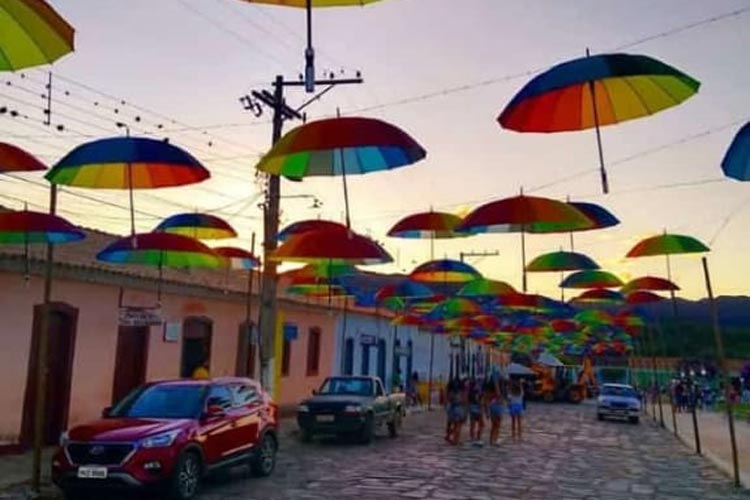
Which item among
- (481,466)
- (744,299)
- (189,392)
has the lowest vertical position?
(481,466)

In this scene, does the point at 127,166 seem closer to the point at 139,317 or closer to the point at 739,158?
the point at 139,317

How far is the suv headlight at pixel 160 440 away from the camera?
38.3ft

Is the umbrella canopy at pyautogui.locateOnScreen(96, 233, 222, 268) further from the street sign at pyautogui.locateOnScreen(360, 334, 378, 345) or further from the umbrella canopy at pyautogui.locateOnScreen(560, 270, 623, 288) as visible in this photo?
the street sign at pyautogui.locateOnScreen(360, 334, 378, 345)

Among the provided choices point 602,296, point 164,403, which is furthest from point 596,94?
point 602,296

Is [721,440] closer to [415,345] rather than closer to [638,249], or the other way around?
[638,249]

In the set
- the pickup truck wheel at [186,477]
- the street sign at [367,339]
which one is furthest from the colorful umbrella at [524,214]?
the street sign at [367,339]

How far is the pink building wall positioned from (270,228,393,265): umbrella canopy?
551cm

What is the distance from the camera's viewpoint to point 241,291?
83.4 ft

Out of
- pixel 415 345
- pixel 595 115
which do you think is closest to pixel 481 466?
pixel 595 115

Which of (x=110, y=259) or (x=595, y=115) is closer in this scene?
(x=595, y=115)

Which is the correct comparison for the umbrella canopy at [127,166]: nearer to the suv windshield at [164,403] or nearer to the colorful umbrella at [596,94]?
the suv windshield at [164,403]

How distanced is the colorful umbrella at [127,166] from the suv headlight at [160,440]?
3654 mm

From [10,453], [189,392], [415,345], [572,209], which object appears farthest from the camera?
[415,345]

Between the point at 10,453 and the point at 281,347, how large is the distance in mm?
13249
